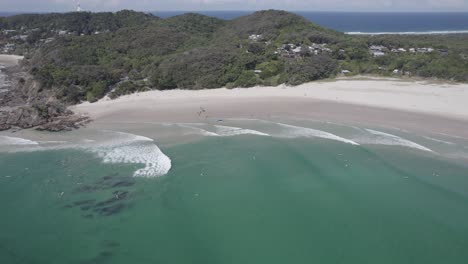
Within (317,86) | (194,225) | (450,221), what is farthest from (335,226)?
(317,86)

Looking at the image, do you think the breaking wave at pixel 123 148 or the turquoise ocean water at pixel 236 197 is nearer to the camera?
the turquoise ocean water at pixel 236 197

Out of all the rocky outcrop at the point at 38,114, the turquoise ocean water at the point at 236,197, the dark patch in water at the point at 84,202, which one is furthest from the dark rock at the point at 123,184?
the rocky outcrop at the point at 38,114

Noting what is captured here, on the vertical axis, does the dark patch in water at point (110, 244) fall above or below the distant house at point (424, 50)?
below

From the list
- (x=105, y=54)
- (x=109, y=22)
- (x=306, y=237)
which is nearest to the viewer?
(x=306, y=237)

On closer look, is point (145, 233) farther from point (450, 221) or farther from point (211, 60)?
point (211, 60)

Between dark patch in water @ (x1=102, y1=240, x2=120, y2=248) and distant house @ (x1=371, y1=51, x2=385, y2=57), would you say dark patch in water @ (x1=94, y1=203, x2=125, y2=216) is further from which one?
distant house @ (x1=371, y1=51, x2=385, y2=57)

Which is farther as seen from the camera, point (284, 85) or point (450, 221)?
point (284, 85)

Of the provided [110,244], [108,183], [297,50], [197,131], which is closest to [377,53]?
[297,50]

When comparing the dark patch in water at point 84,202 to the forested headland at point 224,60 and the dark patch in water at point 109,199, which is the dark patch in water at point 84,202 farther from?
the forested headland at point 224,60
